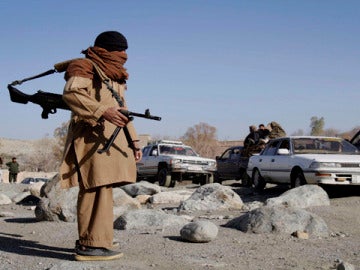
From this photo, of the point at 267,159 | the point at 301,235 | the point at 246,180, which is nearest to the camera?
the point at 301,235

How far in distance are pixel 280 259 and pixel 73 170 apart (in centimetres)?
216

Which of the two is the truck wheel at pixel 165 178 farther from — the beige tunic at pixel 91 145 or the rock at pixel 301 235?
the beige tunic at pixel 91 145

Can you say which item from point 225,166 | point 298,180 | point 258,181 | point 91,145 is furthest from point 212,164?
point 91,145

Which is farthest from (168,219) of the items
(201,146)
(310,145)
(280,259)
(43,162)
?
(43,162)

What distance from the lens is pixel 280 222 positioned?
7.27 meters

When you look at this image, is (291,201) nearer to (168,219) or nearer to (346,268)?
(168,219)

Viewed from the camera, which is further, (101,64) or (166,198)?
(166,198)

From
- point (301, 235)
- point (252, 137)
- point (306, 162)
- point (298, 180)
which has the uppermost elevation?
point (252, 137)

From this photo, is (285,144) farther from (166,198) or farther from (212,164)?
(212,164)

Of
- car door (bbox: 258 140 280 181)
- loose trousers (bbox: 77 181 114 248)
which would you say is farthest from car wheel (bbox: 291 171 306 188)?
loose trousers (bbox: 77 181 114 248)

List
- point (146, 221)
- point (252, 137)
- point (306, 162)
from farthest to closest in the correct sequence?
point (252, 137), point (306, 162), point (146, 221)

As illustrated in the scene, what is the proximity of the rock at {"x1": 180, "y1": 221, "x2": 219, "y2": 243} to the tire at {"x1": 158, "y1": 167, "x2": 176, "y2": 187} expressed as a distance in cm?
1268

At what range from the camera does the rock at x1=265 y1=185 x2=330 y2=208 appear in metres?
10.4

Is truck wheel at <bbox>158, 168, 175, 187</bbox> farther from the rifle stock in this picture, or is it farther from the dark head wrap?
the dark head wrap
